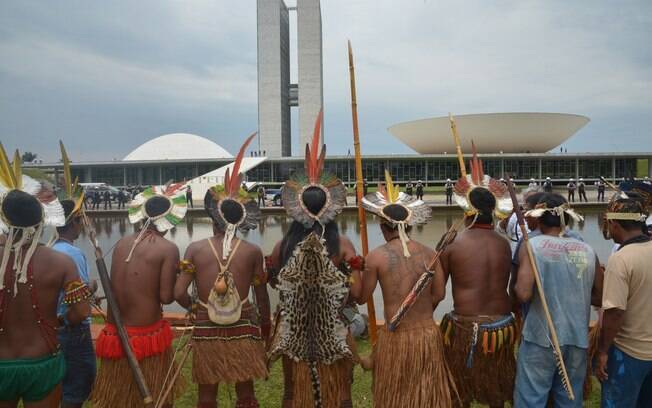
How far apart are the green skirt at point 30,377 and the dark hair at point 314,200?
5.50 ft

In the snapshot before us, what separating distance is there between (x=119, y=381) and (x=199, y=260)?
0.97 m

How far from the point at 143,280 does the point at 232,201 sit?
789 millimetres

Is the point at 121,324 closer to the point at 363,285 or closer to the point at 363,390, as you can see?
the point at 363,285

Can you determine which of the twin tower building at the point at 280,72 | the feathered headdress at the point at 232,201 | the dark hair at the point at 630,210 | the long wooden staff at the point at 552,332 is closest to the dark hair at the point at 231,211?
the feathered headdress at the point at 232,201

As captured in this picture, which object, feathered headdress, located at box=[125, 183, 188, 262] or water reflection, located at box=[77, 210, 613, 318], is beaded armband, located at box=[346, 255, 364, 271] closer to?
feathered headdress, located at box=[125, 183, 188, 262]

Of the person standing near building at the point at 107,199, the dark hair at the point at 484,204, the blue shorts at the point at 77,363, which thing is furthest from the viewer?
the person standing near building at the point at 107,199

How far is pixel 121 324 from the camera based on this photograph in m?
3.00

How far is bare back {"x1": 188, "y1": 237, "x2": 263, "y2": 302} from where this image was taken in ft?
10.2

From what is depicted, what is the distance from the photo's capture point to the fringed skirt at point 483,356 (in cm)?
303

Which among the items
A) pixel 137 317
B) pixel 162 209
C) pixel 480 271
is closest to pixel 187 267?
pixel 137 317

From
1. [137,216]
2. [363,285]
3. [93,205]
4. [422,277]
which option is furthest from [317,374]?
[93,205]

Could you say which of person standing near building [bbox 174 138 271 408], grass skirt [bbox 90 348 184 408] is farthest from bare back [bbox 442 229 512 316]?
grass skirt [bbox 90 348 184 408]

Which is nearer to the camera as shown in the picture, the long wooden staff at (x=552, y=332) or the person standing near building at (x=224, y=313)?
the long wooden staff at (x=552, y=332)

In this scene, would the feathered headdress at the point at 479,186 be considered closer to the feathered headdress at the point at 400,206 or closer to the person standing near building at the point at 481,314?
the person standing near building at the point at 481,314
